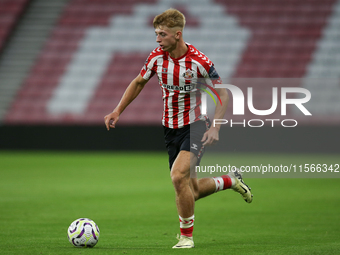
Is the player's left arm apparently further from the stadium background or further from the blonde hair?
the stadium background

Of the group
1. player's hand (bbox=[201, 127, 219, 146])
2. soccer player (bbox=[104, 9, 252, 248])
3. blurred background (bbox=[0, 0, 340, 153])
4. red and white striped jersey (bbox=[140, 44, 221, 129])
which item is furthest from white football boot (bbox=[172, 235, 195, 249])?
blurred background (bbox=[0, 0, 340, 153])

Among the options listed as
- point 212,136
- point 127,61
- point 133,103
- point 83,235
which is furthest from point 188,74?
point 127,61

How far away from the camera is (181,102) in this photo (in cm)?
518

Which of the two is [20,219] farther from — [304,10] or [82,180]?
[304,10]

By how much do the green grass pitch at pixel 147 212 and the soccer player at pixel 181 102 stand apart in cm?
50

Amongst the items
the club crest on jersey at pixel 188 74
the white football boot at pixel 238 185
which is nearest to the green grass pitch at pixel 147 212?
the white football boot at pixel 238 185

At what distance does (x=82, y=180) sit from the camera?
1113cm

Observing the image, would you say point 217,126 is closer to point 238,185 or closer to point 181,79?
point 181,79

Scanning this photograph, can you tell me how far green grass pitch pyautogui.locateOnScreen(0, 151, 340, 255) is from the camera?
4.93 meters

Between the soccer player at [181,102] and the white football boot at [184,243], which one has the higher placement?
the soccer player at [181,102]

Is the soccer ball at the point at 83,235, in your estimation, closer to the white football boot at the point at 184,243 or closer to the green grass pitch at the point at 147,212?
the green grass pitch at the point at 147,212

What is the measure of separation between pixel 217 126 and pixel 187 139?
0.38 m

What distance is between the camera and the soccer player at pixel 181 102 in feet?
16.0

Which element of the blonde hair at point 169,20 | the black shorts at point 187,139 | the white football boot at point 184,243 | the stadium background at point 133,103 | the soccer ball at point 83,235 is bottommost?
A: the stadium background at point 133,103
